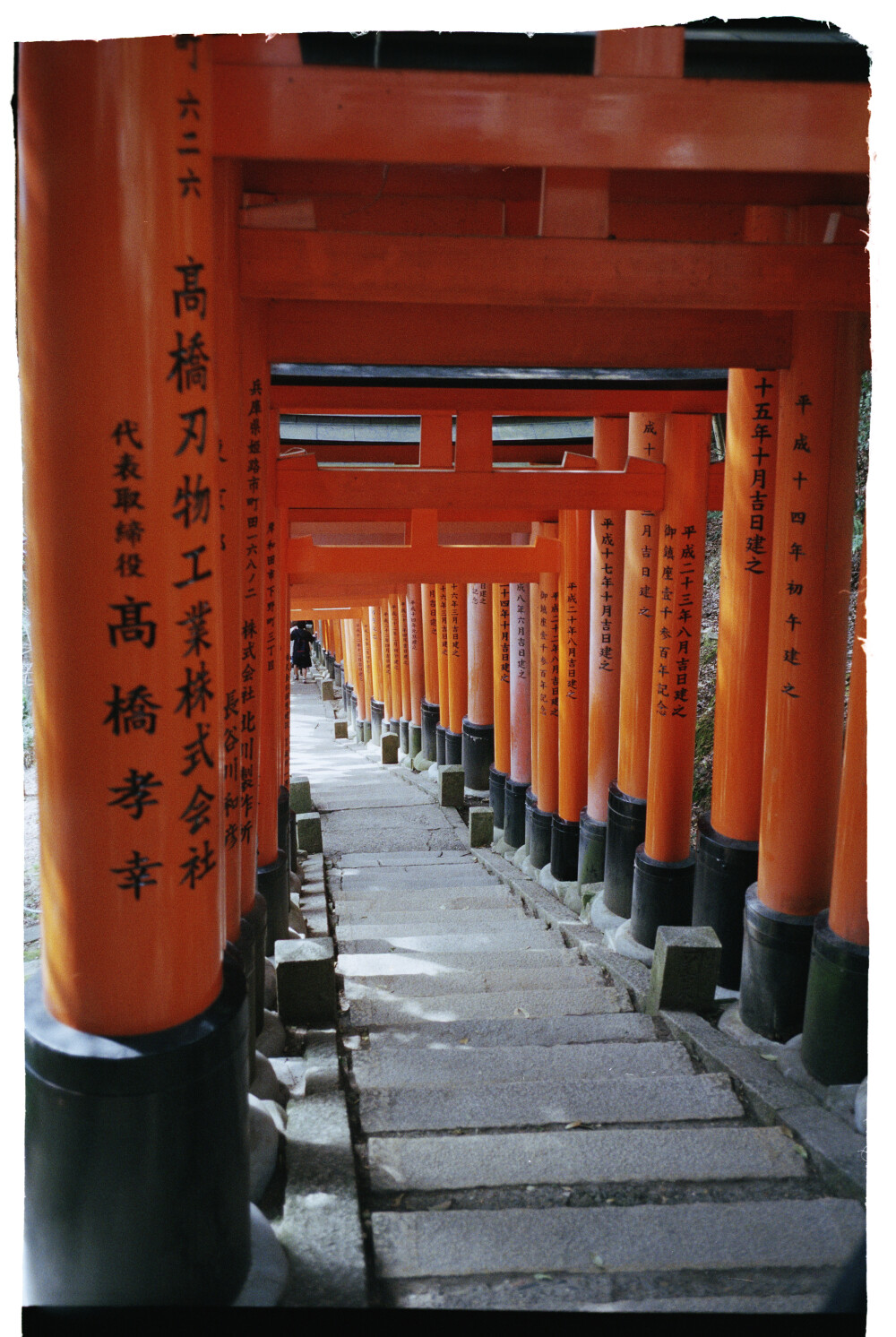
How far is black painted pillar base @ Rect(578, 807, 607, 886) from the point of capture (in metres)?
7.92

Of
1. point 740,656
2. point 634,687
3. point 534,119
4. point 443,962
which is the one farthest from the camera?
point 634,687

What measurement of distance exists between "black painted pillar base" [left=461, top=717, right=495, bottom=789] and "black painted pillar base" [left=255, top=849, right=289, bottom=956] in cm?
865

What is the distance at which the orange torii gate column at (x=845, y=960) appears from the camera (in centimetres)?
349

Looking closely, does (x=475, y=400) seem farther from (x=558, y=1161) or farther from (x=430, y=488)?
(x=558, y=1161)

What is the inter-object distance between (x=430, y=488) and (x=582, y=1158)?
460 cm

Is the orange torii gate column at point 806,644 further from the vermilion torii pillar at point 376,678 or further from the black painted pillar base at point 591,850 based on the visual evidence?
the vermilion torii pillar at point 376,678

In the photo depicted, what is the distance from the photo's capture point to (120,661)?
2.04 meters

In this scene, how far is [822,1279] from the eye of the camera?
101 inches

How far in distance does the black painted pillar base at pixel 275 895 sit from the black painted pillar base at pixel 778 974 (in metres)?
2.64

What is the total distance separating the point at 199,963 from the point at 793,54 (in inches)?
106

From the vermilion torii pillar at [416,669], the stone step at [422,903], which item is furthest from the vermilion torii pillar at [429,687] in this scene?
the stone step at [422,903]

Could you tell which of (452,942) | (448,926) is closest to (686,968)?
(452,942)

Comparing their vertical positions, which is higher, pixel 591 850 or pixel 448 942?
pixel 591 850

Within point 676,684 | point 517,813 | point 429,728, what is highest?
point 676,684
